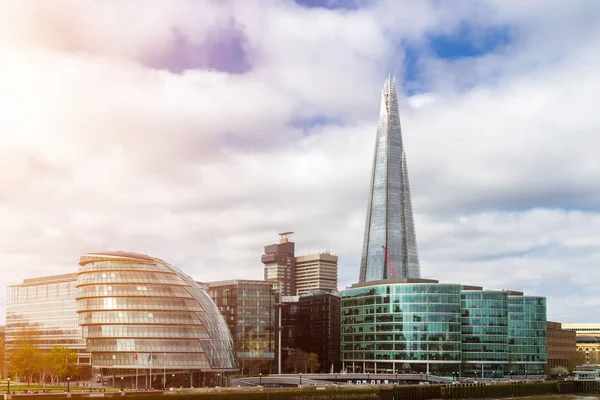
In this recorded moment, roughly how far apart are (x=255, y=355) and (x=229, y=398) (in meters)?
76.7

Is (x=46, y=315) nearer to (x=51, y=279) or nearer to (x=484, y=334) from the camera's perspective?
(x=51, y=279)

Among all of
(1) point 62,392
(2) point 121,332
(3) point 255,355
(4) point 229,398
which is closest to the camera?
(1) point 62,392

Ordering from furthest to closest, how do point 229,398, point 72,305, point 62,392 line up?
1. point 72,305
2. point 229,398
3. point 62,392

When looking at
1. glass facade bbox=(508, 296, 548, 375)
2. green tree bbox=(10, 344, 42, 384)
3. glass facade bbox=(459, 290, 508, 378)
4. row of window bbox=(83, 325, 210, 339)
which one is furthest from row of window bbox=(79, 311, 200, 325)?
glass facade bbox=(508, 296, 548, 375)

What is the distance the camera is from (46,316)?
180 metres

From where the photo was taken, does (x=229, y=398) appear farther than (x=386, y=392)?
No

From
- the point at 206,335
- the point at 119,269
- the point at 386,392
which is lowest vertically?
the point at 386,392

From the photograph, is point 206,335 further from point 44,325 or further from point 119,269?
point 44,325

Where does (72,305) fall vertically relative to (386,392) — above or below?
above

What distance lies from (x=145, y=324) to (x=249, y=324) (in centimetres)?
6515

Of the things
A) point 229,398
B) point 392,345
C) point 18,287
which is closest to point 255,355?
point 392,345

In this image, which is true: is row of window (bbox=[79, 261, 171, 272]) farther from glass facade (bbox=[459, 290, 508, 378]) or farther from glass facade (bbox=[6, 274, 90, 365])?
glass facade (bbox=[459, 290, 508, 378])

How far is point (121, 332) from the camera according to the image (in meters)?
134

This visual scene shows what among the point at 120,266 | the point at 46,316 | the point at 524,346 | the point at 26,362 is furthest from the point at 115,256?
the point at 524,346
